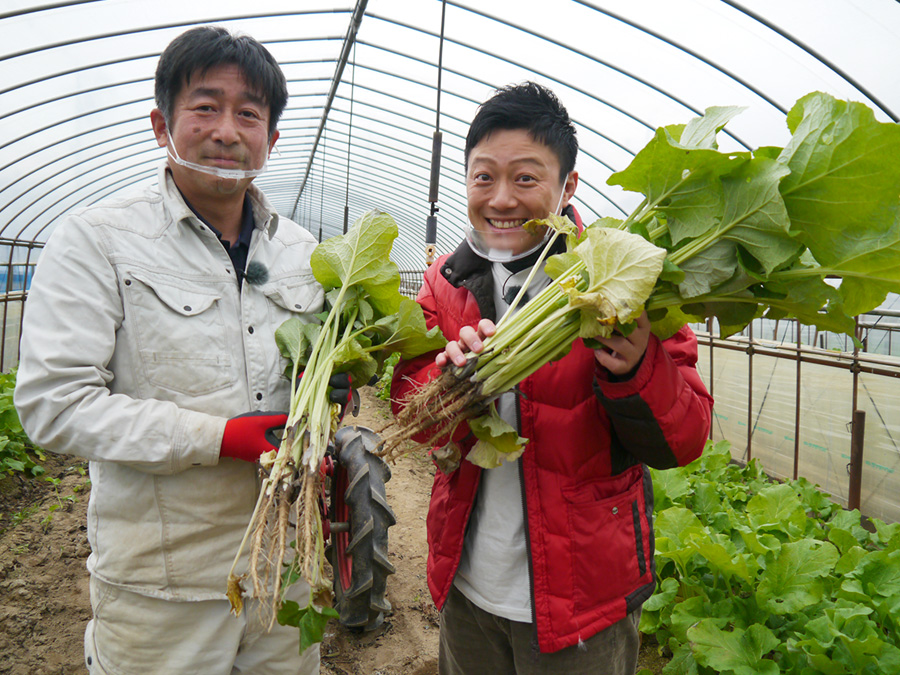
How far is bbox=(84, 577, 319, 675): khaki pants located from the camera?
1.71 metres

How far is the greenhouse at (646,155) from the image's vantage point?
222 cm

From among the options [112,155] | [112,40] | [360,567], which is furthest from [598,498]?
[112,155]

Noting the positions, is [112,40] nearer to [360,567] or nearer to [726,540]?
[360,567]

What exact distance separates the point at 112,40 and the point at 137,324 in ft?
24.2

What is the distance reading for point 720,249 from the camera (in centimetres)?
140

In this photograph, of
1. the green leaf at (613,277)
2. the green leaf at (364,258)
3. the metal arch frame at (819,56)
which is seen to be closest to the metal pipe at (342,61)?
the metal arch frame at (819,56)

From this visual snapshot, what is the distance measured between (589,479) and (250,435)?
3.46ft

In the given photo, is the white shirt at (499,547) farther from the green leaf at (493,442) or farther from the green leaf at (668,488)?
the green leaf at (668,488)

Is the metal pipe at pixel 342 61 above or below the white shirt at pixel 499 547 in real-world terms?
above

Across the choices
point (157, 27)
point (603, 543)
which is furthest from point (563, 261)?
point (157, 27)

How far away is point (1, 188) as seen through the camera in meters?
Answer: 9.25

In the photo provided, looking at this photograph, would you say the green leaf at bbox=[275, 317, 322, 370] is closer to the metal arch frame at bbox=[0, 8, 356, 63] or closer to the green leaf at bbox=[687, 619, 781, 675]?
the green leaf at bbox=[687, 619, 781, 675]

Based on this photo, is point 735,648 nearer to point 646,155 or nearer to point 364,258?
point 646,155

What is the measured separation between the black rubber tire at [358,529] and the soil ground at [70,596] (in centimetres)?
24
